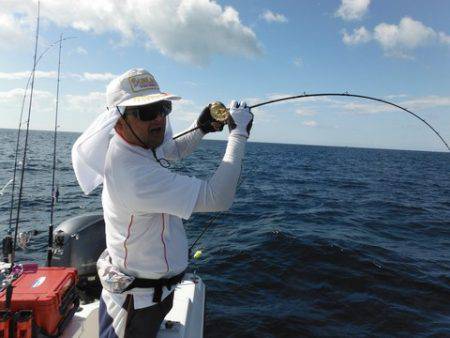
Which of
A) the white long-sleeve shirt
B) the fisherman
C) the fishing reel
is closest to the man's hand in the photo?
the fishing reel

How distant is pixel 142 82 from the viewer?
2260 millimetres

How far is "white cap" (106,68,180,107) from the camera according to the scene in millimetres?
2148

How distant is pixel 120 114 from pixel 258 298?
5.69 metres

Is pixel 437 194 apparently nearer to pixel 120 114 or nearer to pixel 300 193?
pixel 300 193

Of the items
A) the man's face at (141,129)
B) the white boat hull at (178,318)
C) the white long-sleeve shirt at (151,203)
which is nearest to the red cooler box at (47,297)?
the white boat hull at (178,318)

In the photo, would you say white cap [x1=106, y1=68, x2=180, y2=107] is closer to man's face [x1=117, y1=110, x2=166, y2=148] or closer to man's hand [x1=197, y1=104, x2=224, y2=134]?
man's face [x1=117, y1=110, x2=166, y2=148]

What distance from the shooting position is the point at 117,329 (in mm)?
2439

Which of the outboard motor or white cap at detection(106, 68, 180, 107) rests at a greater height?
white cap at detection(106, 68, 180, 107)

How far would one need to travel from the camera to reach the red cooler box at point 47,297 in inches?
120

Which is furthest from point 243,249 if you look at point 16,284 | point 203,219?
point 16,284

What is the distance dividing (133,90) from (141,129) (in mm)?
235

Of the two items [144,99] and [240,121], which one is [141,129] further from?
[240,121]

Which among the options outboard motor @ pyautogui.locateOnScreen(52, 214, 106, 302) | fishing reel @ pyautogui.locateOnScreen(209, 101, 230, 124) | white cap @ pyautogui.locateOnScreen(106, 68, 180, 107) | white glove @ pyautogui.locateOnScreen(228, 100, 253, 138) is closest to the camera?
white cap @ pyautogui.locateOnScreen(106, 68, 180, 107)

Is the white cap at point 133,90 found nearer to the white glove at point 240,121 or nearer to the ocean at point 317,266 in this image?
the white glove at point 240,121
